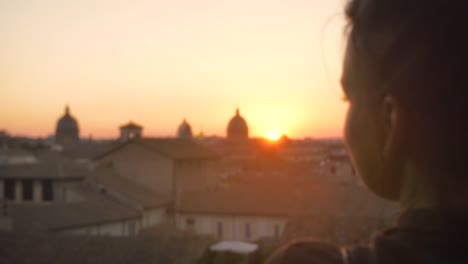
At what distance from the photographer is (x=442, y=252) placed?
745 millimetres

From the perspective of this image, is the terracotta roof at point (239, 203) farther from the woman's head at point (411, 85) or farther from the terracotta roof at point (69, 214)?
the woman's head at point (411, 85)

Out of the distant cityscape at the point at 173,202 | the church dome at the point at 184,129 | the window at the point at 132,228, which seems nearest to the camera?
the distant cityscape at the point at 173,202

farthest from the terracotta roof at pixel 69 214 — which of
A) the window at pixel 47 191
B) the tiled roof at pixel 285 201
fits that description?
the tiled roof at pixel 285 201

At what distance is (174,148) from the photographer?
32344mm

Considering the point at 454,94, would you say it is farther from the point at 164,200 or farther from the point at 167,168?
the point at 167,168

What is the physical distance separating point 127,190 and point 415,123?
2682 cm

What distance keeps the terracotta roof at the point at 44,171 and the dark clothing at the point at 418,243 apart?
27.1 m

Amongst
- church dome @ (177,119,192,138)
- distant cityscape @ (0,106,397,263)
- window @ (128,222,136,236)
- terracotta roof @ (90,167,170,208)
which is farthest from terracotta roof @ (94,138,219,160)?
church dome @ (177,119,192,138)

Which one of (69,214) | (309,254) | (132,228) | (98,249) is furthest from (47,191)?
(309,254)

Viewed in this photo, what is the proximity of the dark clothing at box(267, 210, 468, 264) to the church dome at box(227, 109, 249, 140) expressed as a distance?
50297mm

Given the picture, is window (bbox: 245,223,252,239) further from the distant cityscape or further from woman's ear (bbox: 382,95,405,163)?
woman's ear (bbox: 382,95,405,163)

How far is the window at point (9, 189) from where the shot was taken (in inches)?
1094

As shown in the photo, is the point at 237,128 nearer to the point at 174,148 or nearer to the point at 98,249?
the point at 174,148

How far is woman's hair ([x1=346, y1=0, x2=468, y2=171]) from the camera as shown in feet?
2.57
